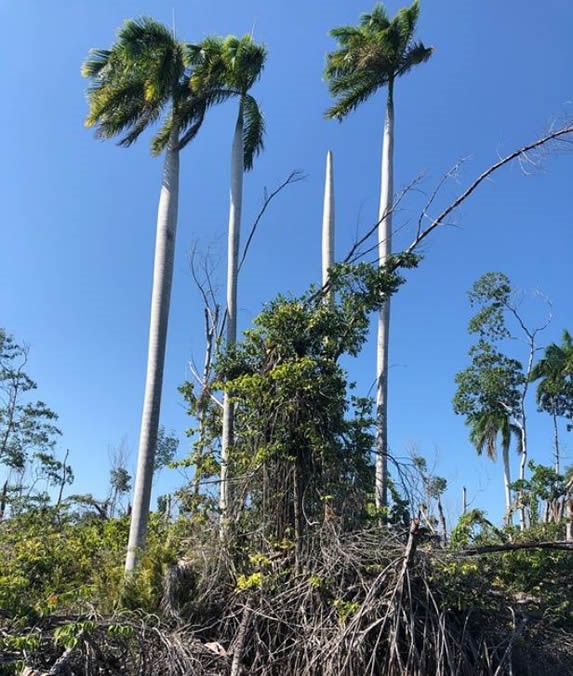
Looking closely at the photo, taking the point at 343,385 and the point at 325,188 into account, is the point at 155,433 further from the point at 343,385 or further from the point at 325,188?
the point at 325,188

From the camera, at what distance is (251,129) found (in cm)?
1452

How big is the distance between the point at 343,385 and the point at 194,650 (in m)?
4.01

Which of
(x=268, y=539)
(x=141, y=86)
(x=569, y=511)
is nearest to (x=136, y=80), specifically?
(x=141, y=86)

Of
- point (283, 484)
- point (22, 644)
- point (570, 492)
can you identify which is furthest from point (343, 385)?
point (570, 492)

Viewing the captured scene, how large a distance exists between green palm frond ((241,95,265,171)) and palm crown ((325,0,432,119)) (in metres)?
2.33

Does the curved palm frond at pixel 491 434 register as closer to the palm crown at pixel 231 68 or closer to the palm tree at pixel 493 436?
the palm tree at pixel 493 436

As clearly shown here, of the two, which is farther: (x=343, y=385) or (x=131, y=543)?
(x=131, y=543)

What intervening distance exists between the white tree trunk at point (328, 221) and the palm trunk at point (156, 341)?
3.83 meters

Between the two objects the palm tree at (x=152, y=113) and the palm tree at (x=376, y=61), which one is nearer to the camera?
the palm tree at (x=152, y=113)

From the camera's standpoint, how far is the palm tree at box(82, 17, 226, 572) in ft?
35.7

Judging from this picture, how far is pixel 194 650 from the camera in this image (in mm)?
6625

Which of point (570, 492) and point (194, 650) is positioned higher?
point (570, 492)

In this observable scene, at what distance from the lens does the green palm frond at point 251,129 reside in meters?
14.3

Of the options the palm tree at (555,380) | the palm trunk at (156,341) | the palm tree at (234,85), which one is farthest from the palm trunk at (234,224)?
the palm tree at (555,380)
